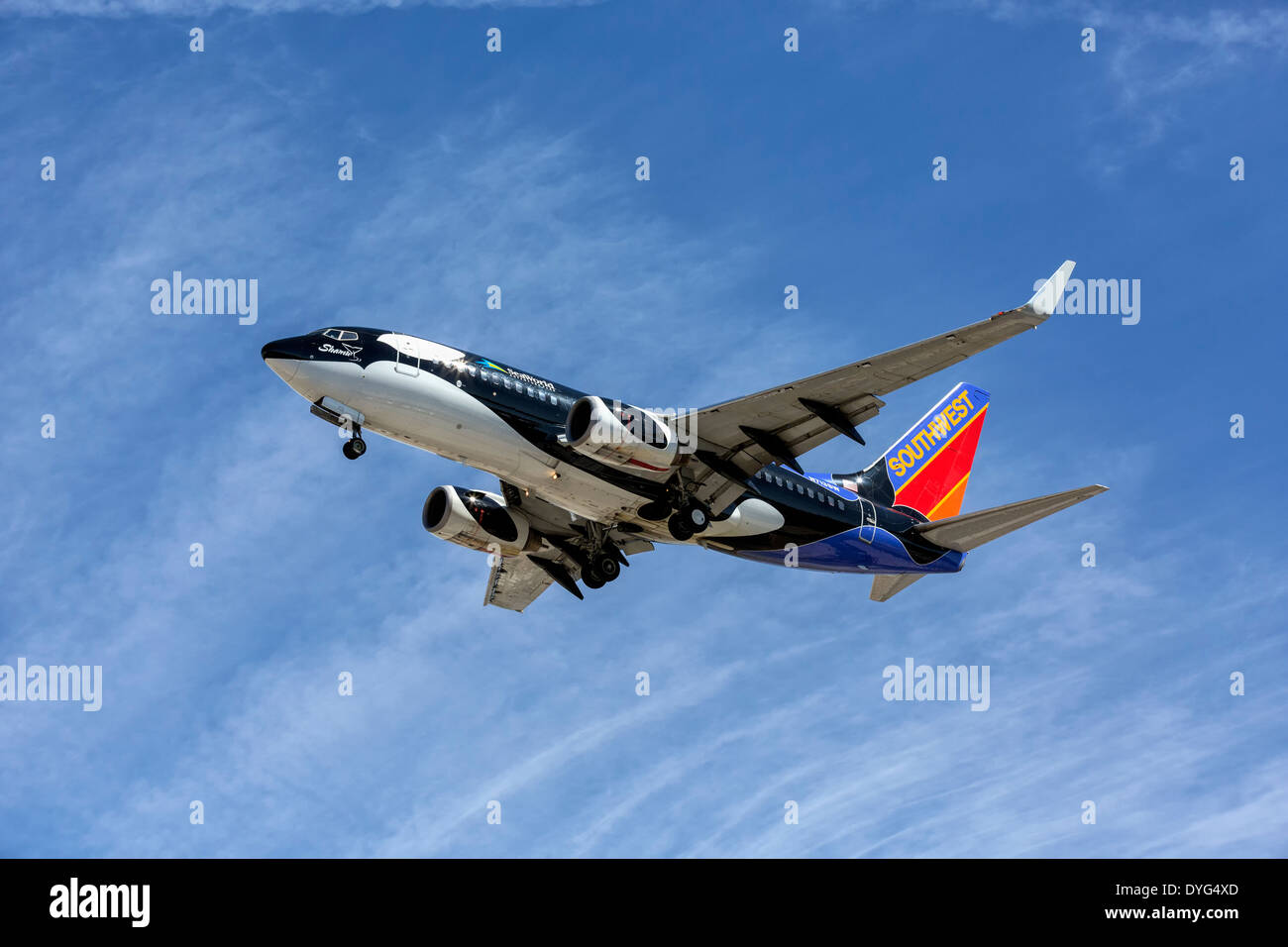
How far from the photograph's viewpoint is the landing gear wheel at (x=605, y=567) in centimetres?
4462

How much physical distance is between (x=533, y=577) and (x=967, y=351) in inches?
781

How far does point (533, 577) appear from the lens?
157 ft

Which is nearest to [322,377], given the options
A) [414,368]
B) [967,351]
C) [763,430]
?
[414,368]

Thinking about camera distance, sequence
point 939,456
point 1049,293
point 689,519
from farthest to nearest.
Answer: point 939,456 < point 689,519 < point 1049,293

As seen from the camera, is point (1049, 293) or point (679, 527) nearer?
point (1049, 293)

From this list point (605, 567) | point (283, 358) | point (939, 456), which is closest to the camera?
point (283, 358)

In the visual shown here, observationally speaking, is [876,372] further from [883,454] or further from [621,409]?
[883,454]

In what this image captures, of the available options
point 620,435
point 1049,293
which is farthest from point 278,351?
point 1049,293

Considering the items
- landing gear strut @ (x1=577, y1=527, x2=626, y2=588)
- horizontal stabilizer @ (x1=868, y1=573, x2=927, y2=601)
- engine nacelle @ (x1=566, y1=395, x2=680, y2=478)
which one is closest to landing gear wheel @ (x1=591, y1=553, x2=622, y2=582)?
landing gear strut @ (x1=577, y1=527, x2=626, y2=588)

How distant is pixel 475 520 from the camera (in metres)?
44.2

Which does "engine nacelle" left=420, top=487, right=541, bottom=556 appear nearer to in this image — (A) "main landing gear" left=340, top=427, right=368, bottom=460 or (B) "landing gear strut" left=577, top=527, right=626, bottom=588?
(B) "landing gear strut" left=577, top=527, right=626, bottom=588

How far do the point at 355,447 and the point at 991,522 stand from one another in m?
21.0

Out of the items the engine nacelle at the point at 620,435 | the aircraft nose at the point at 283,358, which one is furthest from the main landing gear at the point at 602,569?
the aircraft nose at the point at 283,358

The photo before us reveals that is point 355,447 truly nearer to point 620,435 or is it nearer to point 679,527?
point 620,435
